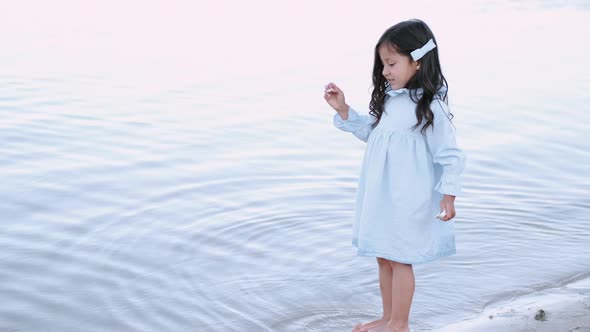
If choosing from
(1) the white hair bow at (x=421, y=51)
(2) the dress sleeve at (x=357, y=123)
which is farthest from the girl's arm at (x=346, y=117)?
(1) the white hair bow at (x=421, y=51)

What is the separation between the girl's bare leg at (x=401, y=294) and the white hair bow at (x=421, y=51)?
86cm

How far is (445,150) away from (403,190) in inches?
9.4

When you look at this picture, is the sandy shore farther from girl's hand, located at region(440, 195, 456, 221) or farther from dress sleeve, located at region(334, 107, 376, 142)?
dress sleeve, located at region(334, 107, 376, 142)

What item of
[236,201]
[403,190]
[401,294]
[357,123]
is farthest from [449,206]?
[236,201]

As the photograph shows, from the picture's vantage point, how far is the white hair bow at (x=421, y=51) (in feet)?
13.1

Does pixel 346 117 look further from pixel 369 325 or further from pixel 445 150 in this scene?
pixel 369 325

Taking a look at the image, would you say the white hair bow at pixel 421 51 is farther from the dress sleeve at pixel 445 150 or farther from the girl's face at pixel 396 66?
the dress sleeve at pixel 445 150

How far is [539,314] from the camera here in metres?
4.29

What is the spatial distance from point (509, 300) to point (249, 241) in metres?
1.55

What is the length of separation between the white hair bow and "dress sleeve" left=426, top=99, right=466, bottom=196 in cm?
19

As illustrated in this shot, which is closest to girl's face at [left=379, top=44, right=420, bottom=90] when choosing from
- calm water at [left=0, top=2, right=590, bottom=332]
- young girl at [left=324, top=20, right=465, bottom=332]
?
young girl at [left=324, top=20, right=465, bottom=332]

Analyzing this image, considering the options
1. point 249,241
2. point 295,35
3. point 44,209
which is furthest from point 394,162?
point 295,35

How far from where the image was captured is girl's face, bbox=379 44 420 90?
4.02 metres

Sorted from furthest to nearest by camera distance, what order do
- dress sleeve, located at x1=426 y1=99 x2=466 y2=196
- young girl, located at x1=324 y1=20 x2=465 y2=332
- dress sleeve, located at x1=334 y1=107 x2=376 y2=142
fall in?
dress sleeve, located at x1=334 y1=107 x2=376 y2=142, young girl, located at x1=324 y1=20 x2=465 y2=332, dress sleeve, located at x1=426 y1=99 x2=466 y2=196
